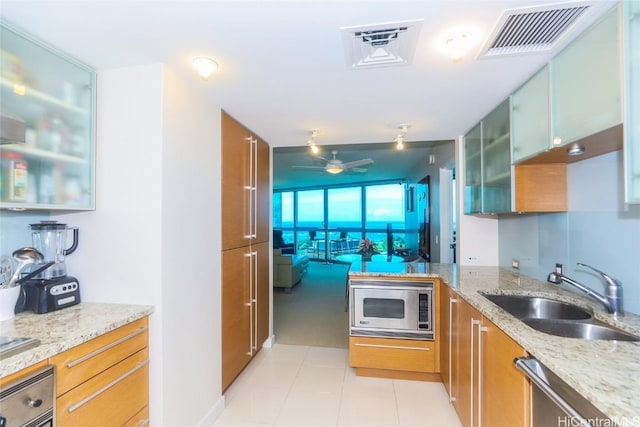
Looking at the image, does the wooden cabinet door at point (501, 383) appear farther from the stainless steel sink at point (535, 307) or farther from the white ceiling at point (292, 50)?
the white ceiling at point (292, 50)

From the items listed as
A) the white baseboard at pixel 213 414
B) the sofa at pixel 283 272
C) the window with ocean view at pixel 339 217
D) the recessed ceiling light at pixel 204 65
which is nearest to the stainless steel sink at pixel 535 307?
the white baseboard at pixel 213 414

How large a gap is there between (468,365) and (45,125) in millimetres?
2666

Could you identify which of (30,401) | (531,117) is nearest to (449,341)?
(531,117)

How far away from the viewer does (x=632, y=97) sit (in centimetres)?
106

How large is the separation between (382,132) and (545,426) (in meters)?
2.39

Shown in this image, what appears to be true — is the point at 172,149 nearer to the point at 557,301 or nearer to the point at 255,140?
the point at 255,140

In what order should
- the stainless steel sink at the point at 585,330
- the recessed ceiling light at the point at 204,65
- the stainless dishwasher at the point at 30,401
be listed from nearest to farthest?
the stainless dishwasher at the point at 30,401
the stainless steel sink at the point at 585,330
the recessed ceiling light at the point at 204,65

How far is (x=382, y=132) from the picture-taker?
282 cm

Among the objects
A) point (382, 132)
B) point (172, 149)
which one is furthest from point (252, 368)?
point (382, 132)

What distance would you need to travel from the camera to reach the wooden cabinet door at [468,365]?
5.26 feet

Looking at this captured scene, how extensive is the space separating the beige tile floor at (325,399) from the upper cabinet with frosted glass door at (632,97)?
1.86 meters

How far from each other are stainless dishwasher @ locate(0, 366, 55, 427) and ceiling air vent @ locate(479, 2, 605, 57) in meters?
2.29

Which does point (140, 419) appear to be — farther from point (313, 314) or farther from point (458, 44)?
point (313, 314)

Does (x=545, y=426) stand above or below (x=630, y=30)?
below
